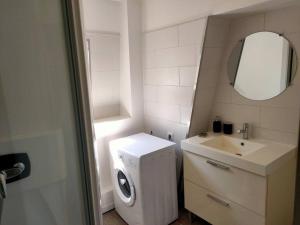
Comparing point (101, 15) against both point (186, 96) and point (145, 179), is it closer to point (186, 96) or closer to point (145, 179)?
point (186, 96)

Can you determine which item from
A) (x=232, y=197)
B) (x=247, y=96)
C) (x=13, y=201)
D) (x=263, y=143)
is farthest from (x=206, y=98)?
(x=13, y=201)

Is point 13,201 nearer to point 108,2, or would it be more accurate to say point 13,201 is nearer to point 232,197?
point 232,197

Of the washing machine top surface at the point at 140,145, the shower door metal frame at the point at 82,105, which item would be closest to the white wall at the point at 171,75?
the washing machine top surface at the point at 140,145

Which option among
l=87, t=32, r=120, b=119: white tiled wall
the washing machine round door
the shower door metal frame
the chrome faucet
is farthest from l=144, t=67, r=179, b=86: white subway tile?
the shower door metal frame

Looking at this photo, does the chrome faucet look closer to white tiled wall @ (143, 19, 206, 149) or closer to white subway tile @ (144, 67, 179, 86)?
white tiled wall @ (143, 19, 206, 149)

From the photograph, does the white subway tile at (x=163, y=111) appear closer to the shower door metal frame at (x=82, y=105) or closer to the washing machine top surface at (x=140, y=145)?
the washing machine top surface at (x=140, y=145)

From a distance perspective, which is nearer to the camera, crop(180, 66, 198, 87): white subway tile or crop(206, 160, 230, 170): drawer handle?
crop(206, 160, 230, 170): drawer handle

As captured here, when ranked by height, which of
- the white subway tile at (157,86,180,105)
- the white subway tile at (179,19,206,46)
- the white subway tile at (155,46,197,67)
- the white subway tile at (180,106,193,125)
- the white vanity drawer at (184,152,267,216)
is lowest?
the white vanity drawer at (184,152,267,216)

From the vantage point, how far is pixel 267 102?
179 cm

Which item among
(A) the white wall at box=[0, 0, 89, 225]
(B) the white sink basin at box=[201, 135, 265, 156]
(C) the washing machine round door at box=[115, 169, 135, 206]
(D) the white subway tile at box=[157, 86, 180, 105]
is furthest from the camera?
(D) the white subway tile at box=[157, 86, 180, 105]

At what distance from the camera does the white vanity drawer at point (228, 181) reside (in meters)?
1.50

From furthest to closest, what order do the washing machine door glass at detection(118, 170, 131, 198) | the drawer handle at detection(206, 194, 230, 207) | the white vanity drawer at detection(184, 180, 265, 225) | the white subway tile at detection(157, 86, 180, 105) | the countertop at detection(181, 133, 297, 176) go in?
the white subway tile at detection(157, 86, 180, 105) → the washing machine door glass at detection(118, 170, 131, 198) → the drawer handle at detection(206, 194, 230, 207) → the white vanity drawer at detection(184, 180, 265, 225) → the countertop at detection(181, 133, 297, 176)

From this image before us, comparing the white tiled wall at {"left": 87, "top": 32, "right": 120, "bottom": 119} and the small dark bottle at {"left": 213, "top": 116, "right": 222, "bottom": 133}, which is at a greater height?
the white tiled wall at {"left": 87, "top": 32, "right": 120, "bottom": 119}

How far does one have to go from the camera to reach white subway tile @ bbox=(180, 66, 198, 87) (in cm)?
197
